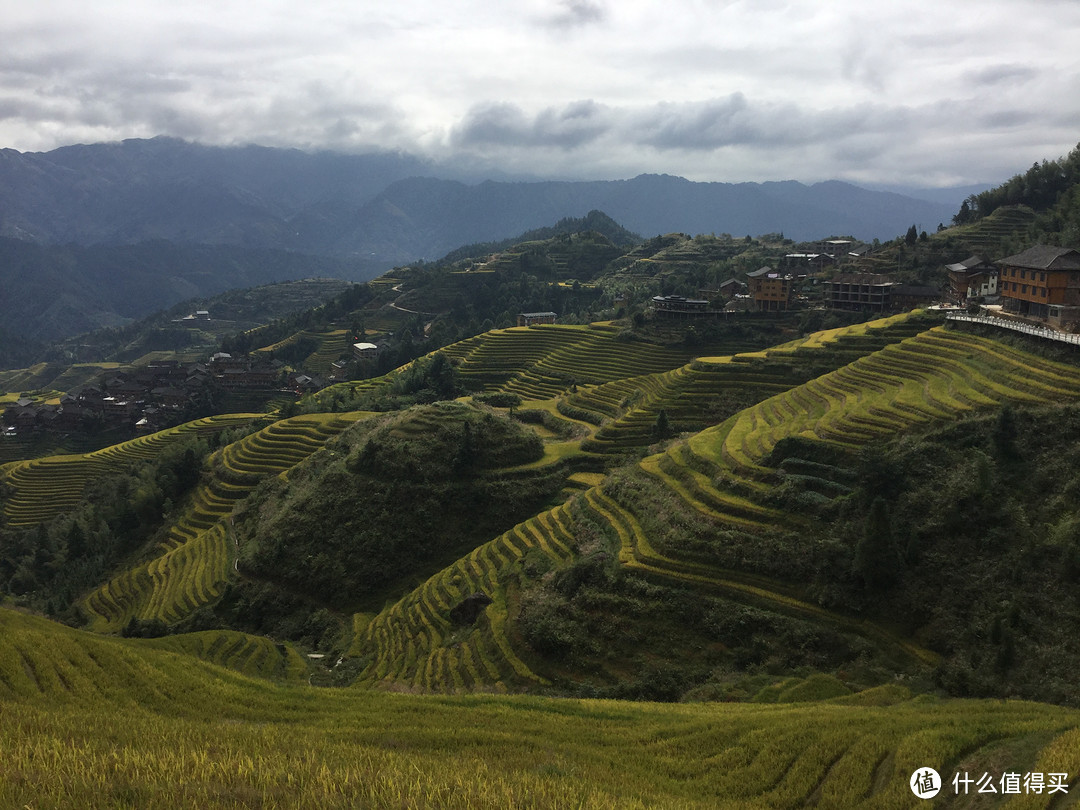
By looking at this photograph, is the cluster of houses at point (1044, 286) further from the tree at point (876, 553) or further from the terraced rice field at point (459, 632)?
the terraced rice field at point (459, 632)

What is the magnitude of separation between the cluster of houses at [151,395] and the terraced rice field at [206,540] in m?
36.3

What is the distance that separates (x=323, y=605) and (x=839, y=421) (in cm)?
2554

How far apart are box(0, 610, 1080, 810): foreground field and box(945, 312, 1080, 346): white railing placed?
809 inches

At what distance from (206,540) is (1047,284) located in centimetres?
4947

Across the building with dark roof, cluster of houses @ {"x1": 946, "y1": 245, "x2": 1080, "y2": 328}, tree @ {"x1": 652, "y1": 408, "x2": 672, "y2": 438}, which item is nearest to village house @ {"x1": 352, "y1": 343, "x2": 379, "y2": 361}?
the building with dark roof

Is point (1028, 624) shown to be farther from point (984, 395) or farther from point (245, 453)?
point (245, 453)

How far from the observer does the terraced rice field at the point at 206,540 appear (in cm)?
3669

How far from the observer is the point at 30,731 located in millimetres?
10172

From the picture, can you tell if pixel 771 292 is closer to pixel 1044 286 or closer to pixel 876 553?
pixel 1044 286

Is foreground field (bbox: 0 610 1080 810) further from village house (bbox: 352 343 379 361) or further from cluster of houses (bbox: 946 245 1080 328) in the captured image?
village house (bbox: 352 343 379 361)

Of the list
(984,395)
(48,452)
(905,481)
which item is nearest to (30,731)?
(905,481)

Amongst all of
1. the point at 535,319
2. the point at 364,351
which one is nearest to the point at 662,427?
the point at 535,319

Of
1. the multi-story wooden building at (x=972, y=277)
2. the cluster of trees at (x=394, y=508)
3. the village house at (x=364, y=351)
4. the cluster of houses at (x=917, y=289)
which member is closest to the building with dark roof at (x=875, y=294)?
the cluster of houses at (x=917, y=289)

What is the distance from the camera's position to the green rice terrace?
10266 mm
